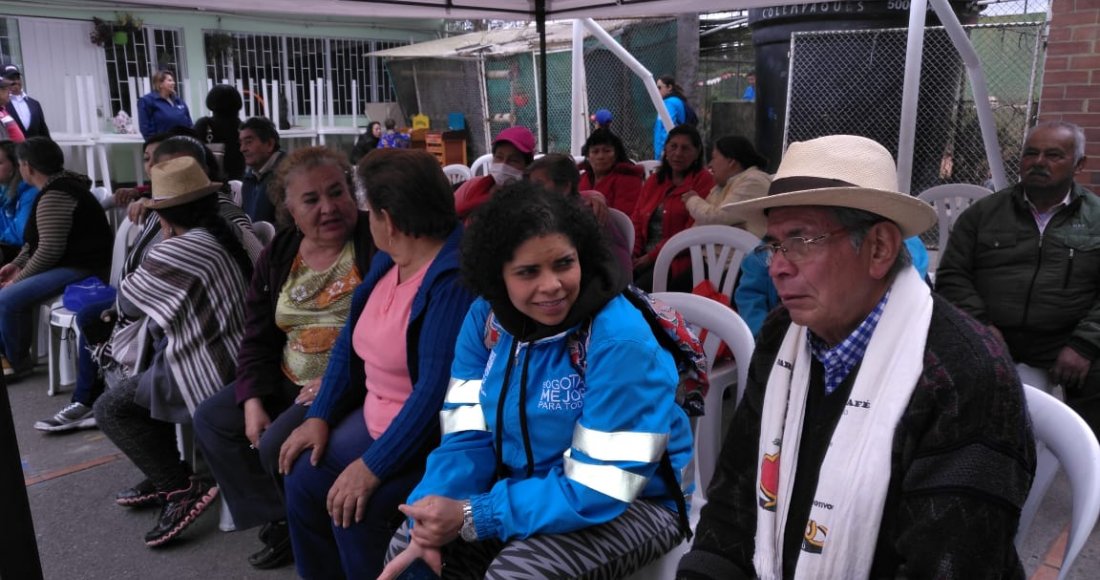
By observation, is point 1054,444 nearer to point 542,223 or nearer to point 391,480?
point 542,223

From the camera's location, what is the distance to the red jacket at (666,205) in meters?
4.50

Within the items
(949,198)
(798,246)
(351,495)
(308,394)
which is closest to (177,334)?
(308,394)

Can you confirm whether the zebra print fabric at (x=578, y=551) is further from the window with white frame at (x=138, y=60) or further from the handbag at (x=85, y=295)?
the window with white frame at (x=138, y=60)

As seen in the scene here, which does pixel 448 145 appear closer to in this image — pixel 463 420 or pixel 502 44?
pixel 502 44

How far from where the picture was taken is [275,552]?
9.43ft

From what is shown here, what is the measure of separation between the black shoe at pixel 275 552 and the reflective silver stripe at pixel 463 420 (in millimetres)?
1211

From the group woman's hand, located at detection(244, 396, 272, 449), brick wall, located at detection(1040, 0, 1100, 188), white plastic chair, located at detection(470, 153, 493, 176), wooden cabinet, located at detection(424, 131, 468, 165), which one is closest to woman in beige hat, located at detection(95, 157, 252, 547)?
woman's hand, located at detection(244, 396, 272, 449)

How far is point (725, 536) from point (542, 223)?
0.81 meters

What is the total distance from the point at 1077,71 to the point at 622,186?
2566 mm

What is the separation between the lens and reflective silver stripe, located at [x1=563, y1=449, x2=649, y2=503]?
1696 mm

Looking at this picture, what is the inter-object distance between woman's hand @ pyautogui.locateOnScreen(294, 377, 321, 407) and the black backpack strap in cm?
133

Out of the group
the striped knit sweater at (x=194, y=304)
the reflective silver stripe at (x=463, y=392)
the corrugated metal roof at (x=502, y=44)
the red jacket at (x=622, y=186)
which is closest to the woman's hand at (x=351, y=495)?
the reflective silver stripe at (x=463, y=392)

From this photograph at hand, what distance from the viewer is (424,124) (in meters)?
16.1

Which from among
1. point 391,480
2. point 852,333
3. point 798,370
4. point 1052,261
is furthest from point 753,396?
point 1052,261
